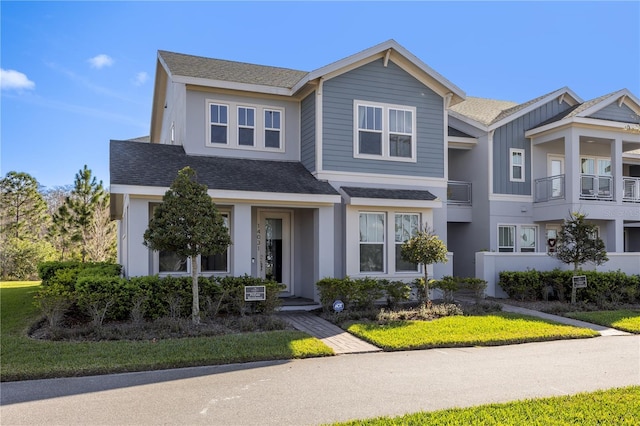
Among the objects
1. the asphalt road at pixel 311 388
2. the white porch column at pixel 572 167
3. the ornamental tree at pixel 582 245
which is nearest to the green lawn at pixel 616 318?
the ornamental tree at pixel 582 245

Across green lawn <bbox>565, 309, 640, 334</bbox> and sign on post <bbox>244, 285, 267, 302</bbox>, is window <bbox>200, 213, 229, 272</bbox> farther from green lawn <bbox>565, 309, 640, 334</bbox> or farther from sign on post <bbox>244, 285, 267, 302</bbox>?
green lawn <bbox>565, 309, 640, 334</bbox>

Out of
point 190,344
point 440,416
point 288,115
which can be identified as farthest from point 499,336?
point 288,115

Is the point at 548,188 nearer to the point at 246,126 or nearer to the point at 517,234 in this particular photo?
the point at 517,234

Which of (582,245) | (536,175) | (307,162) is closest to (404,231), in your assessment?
(307,162)

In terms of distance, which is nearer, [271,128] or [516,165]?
[271,128]

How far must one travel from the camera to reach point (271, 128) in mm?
15727

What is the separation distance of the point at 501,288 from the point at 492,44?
318 inches

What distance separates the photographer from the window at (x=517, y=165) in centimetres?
1983

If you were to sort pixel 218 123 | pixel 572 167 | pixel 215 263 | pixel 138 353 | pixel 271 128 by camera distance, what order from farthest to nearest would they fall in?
pixel 572 167
pixel 271 128
pixel 218 123
pixel 215 263
pixel 138 353

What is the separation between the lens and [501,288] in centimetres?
1631

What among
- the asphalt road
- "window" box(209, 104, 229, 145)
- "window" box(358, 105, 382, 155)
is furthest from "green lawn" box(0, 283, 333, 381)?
"window" box(209, 104, 229, 145)

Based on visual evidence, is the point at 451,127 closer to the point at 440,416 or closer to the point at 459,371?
the point at 459,371

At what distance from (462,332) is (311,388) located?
16.0 feet

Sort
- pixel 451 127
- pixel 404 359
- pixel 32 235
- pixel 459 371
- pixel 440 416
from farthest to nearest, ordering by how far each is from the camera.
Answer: pixel 32 235 < pixel 451 127 < pixel 404 359 < pixel 459 371 < pixel 440 416
